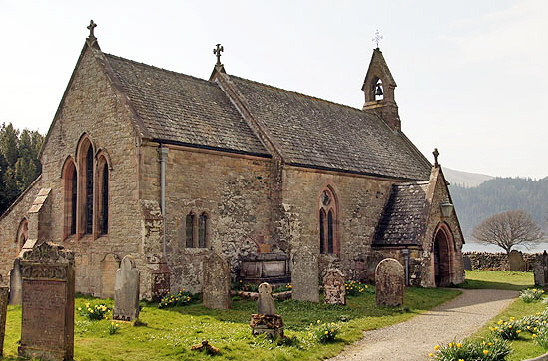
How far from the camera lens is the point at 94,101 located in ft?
71.5

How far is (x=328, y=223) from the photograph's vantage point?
25.9m

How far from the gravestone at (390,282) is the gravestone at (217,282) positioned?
510 cm

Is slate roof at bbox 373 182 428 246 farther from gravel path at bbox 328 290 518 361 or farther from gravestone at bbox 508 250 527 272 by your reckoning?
gravestone at bbox 508 250 527 272

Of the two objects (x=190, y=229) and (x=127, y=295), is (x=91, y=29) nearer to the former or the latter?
(x=190, y=229)

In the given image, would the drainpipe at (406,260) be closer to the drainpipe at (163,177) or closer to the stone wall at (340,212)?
the stone wall at (340,212)

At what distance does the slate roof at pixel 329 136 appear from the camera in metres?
25.7

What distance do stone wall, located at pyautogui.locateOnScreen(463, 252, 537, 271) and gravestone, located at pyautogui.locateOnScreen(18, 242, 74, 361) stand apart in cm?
3361

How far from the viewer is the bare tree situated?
193 feet

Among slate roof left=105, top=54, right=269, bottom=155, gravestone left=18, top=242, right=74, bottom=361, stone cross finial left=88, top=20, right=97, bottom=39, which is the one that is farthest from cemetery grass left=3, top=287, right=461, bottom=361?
stone cross finial left=88, top=20, right=97, bottom=39

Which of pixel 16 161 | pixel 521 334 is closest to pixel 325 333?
pixel 521 334

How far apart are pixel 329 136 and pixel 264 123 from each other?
4.87m

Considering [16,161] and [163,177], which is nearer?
[163,177]

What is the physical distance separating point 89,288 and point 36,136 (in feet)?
99.3

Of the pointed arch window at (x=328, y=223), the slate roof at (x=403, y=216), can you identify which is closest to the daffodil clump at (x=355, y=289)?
the pointed arch window at (x=328, y=223)
